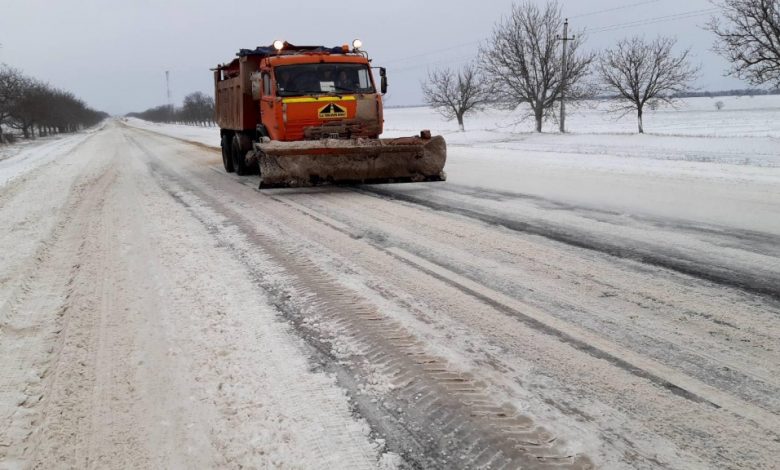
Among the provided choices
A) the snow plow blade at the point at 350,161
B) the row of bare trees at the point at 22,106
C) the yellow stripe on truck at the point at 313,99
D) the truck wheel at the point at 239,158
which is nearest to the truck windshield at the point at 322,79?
the yellow stripe on truck at the point at 313,99

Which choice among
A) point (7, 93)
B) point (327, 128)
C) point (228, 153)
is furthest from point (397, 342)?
point (7, 93)

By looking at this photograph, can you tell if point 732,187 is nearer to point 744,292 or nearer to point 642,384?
point 744,292

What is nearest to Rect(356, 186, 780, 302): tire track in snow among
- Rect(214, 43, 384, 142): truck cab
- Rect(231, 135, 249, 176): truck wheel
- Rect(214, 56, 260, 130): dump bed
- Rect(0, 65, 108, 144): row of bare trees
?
Rect(214, 43, 384, 142): truck cab

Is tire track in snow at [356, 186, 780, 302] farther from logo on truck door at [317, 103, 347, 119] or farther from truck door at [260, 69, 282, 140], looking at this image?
truck door at [260, 69, 282, 140]

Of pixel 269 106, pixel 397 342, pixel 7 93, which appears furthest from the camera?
pixel 7 93

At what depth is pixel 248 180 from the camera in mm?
11250

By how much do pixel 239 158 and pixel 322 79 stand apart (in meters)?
3.41

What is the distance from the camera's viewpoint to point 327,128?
936cm

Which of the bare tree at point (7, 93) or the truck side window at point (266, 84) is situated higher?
the bare tree at point (7, 93)

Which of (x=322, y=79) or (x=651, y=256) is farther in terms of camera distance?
(x=322, y=79)

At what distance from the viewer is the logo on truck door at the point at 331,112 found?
9.35 meters

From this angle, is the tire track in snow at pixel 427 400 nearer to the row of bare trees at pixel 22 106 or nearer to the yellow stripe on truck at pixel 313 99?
the yellow stripe on truck at pixel 313 99

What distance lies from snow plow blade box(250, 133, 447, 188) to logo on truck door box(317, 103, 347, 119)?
799mm

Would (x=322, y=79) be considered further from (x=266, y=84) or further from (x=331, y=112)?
(x=266, y=84)
